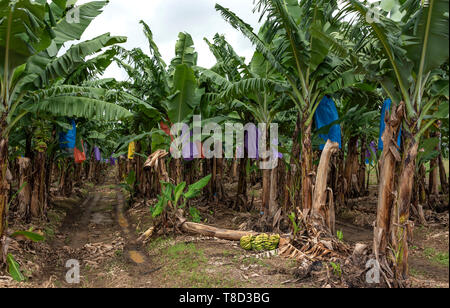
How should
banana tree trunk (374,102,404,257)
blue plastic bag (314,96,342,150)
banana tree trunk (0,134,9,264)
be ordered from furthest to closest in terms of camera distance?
blue plastic bag (314,96,342,150) → banana tree trunk (0,134,9,264) → banana tree trunk (374,102,404,257)

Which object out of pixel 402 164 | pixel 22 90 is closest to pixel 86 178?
pixel 22 90

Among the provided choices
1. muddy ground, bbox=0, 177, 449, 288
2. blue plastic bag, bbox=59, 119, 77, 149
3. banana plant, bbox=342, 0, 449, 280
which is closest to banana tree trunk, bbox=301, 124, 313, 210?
muddy ground, bbox=0, 177, 449, 288

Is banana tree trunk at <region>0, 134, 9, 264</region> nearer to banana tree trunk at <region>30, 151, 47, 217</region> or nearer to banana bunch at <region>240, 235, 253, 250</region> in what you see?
banana bunch at <region>240, 235, 253, 250</region>

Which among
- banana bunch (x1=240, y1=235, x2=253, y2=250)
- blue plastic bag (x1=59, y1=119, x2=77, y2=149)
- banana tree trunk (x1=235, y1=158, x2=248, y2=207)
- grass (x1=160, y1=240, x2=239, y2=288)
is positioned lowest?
grass (x1=160, y1=240, x2=239, y2=288)

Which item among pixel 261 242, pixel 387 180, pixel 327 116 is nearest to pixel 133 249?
pixel 261 242

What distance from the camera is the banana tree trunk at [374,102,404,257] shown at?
4078 mm

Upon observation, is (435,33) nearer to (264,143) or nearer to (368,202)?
(264,143)

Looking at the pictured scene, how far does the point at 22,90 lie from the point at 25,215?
4311 mm

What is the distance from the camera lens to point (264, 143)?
26.9 ft

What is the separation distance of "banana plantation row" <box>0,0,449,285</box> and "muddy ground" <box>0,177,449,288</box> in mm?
725

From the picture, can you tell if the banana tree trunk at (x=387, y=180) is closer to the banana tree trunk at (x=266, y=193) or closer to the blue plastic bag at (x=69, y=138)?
the banana tree trunk at (x=266, y=193)

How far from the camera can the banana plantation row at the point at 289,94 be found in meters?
4.05

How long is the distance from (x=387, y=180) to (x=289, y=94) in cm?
287

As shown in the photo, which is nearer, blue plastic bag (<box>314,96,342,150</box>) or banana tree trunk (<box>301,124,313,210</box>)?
banana tree trunk (<box>301,124,313,210</box>)
